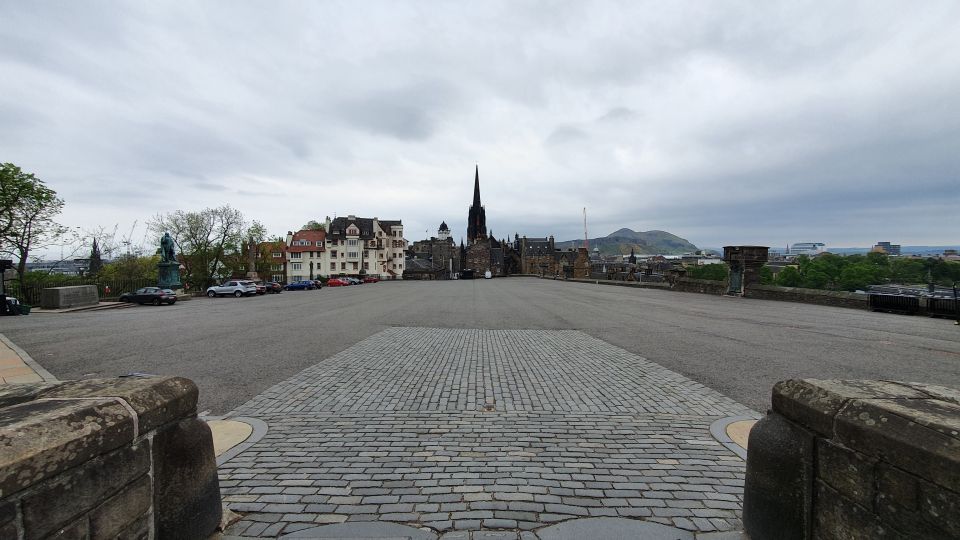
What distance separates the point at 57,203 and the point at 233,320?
23.3m

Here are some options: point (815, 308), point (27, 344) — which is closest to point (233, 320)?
point (27, 344)

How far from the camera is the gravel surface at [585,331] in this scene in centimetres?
758

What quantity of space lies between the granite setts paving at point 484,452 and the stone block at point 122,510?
97 cm

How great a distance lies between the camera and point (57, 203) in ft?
91.8

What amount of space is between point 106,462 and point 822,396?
397 cm

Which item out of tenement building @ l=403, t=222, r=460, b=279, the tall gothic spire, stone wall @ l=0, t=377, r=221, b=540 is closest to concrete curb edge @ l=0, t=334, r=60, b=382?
stone wall @ l=0, t=377, r=221, b=540

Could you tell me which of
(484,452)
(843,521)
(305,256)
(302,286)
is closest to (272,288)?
(302,286)

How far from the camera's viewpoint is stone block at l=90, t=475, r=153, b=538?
6.62 feet

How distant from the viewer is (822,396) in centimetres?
238

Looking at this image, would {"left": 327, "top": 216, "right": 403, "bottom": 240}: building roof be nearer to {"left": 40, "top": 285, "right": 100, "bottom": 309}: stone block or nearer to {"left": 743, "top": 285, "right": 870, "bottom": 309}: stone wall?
{"left": 40, "top": 285, "right": 100, "bottom": 309}: stone block

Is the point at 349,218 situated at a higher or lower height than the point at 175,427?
higher

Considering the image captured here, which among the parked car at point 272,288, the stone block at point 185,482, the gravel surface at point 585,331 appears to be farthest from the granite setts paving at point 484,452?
the parked car at point 272,288

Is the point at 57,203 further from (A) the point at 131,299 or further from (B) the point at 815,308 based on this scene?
(B) the point at 815,308

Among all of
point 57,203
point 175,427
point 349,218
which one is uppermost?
point 349,218
